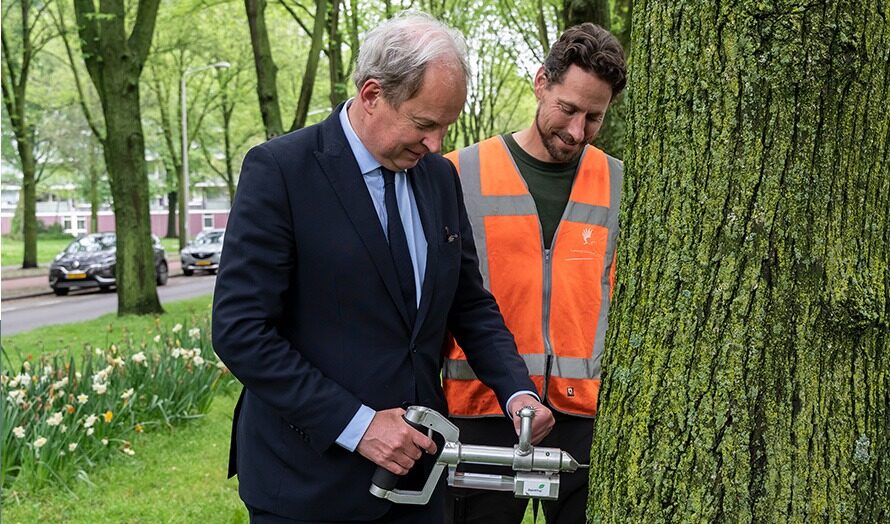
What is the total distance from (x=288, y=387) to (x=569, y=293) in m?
1.13

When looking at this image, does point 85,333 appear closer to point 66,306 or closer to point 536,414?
point 66,306

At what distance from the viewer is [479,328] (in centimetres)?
274

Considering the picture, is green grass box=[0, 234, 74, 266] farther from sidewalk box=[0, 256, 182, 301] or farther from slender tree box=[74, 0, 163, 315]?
slender tree box=[74, 0, 163, 315]

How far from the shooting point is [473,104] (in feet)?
71.5

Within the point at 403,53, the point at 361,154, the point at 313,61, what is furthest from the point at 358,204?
the point at 313,61

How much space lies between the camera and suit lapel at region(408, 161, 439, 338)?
8.05 ft

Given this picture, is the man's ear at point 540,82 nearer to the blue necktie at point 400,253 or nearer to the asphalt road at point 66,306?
the blue necktie at point 400,253

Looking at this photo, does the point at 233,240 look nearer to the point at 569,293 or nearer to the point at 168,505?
the point at 569,293

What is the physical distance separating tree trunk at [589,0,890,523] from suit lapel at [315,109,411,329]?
2.14 ft

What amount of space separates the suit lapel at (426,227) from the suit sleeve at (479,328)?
16 cm

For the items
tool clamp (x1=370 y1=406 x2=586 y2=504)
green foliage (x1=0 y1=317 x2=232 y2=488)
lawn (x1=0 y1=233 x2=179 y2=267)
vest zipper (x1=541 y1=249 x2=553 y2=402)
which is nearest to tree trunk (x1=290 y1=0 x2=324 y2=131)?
green foliage (x1=0 y1=317 x2=232 y2=488)

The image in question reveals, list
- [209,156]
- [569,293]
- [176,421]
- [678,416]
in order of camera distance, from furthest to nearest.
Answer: [209,156] → [176,421] → [569,293] → [678,416]

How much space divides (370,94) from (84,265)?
23.2 metres

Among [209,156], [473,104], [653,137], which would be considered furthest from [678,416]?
[209,156]
